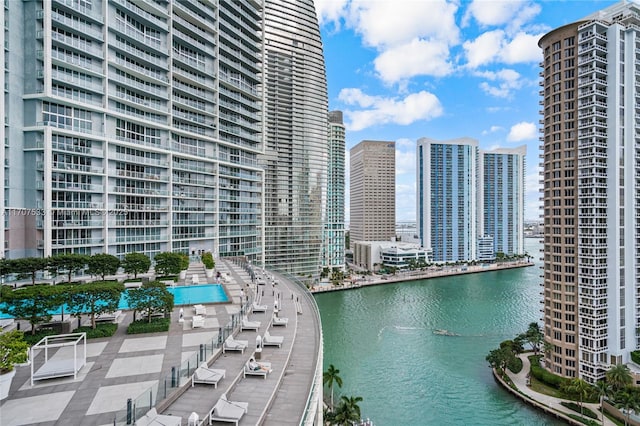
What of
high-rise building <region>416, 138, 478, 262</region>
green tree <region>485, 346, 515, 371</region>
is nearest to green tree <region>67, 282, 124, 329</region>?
green tree <region>485, 346, 515, 371</region>

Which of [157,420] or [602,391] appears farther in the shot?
[602,391]

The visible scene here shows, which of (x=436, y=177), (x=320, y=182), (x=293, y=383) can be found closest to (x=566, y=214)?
(x=293, y=383)

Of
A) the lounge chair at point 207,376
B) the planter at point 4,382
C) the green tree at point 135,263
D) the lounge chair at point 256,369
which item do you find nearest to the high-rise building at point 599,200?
the lounge chair at point 256,369

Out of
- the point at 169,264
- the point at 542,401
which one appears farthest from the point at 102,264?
the point at 542,401

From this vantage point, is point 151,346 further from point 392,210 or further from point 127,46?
point 392,210

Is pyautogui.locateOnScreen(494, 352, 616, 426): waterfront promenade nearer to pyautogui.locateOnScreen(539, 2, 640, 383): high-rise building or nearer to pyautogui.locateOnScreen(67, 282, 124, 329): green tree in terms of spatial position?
pyautogui.locateOnScreen(539, 2, 640, 383): high-rise building

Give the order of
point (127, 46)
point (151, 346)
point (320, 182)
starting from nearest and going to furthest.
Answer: point (151, 346), point (127, 46), point (320, 182)

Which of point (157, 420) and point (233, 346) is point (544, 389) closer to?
point (233, 346)
